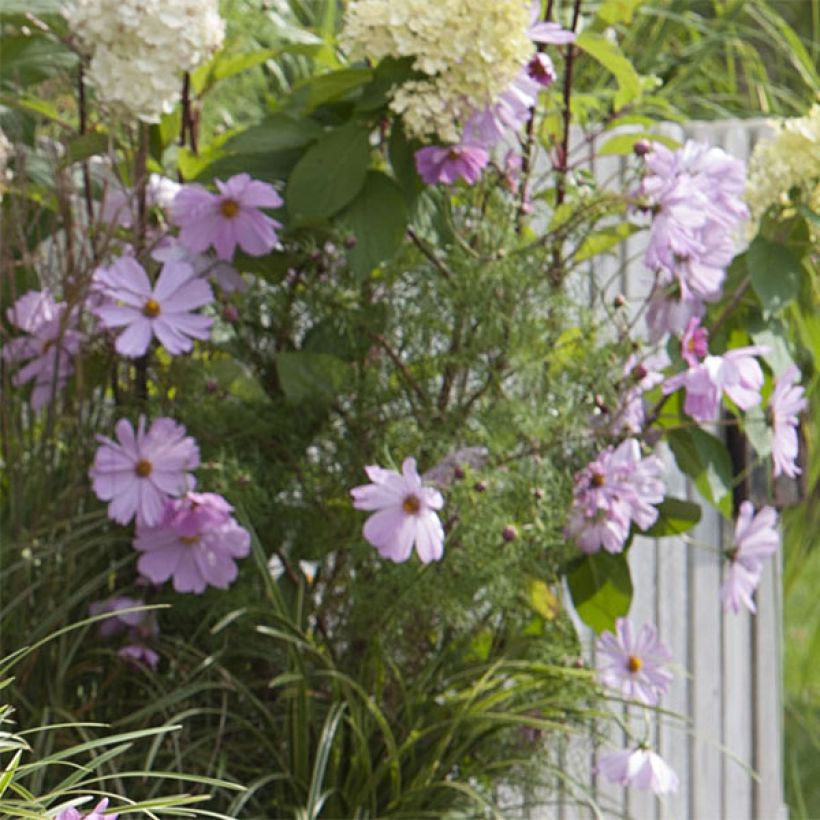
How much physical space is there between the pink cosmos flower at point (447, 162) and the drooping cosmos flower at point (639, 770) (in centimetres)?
75

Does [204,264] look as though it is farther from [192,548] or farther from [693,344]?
[693,344]

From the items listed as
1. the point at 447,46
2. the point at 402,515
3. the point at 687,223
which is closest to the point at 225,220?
the point at 447,46

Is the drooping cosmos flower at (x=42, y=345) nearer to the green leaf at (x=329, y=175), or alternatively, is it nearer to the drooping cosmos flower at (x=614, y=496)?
the green leaf at (x=329, y=175)

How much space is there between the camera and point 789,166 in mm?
2230

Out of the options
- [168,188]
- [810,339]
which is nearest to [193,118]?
[168,188]

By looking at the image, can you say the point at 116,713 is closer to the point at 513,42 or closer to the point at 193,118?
the point at 193,118

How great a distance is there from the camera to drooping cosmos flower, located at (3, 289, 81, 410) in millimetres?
2178

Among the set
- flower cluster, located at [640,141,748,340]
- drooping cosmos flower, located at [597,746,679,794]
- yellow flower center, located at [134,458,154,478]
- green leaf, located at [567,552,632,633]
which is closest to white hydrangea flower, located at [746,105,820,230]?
flower cluster, located at [640,141,748,340]

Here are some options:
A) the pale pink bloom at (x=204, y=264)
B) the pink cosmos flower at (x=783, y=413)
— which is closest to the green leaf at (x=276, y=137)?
the pale pink bloom at (x=204, y=264)

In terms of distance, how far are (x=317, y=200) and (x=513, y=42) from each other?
0.32m

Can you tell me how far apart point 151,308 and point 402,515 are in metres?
0.43

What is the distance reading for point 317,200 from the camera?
2.10m

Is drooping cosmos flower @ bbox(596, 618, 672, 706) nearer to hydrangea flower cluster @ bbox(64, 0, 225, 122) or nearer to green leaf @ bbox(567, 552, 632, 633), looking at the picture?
green leaf @ bbox(567, 552, 632, 633)

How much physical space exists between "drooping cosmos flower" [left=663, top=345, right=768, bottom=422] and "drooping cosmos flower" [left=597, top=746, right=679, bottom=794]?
44 cm
